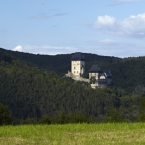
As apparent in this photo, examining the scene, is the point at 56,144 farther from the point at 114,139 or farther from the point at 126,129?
the point at 126,129

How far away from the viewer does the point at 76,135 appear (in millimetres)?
18156

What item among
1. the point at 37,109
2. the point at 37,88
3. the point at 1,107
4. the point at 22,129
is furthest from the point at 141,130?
the point at 37,88

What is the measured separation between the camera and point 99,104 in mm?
166625

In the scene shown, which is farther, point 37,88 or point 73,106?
point 37,88

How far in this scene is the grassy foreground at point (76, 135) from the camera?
53.4 feet

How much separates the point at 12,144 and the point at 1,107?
3816 cm

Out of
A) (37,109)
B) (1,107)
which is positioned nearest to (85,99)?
(37,109)

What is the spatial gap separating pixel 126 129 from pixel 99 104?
147 m

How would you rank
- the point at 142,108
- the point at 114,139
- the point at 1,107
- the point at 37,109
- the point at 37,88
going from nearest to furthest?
the point at 114,139, the point at 142,108, the point at 1,107, the point at 37,109, the point at 37,88

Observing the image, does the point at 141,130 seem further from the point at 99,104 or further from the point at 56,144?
the point at 99,104

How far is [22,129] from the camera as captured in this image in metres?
19.8

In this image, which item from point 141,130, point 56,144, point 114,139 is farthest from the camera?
point 141,130

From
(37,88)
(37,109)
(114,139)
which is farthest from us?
(37,88)

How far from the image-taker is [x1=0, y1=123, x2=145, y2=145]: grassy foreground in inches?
640
